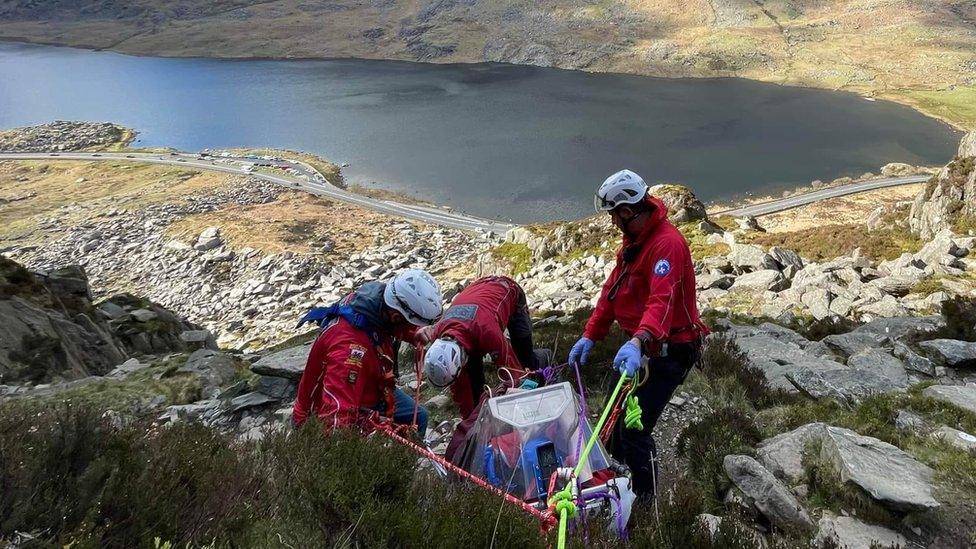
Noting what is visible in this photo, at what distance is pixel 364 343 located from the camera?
14.8 ft

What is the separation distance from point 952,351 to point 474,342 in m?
8.05

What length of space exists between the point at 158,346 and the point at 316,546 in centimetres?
1547

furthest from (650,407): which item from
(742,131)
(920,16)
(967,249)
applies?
(920,16)

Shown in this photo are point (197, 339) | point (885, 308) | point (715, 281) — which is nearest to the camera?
point (885, 308)

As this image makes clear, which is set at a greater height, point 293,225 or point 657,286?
point 657,286

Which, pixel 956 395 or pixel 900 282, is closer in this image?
pixel 956 395

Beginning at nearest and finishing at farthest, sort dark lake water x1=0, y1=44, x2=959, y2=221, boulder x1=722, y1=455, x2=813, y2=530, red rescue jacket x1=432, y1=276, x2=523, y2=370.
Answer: boulder x1=722, y1=455, x2=813, y2=530 → red rescue jacket x1=432, y1=276, x2=523, y2=370 → dark lake water x1=0, y1=44, x2=959, y2=221

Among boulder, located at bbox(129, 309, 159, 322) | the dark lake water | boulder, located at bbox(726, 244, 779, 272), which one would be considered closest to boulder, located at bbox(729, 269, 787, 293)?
boulder, located at bbox(726, 244, 779, 272)

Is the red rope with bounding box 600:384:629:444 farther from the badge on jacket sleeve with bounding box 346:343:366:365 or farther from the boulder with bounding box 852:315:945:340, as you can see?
the boulder with bounding box 852:315:945:340

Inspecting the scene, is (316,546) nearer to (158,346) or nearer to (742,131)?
(158,346)

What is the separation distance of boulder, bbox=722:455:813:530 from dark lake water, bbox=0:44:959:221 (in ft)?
144

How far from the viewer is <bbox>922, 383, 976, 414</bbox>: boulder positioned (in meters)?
5.79

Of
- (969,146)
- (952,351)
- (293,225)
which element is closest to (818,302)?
(952,351)

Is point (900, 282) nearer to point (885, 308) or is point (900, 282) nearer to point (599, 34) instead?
point (885, 308)
